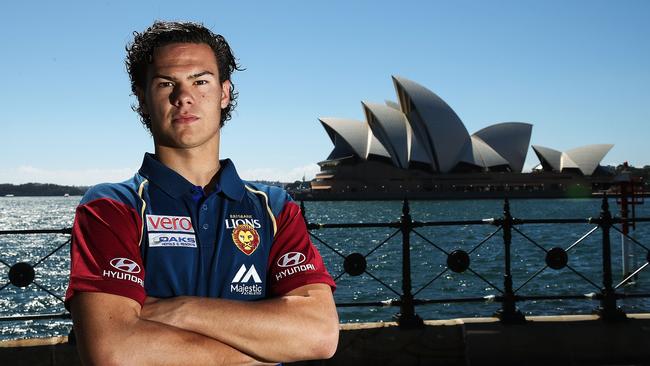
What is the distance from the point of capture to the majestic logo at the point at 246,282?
1.34m

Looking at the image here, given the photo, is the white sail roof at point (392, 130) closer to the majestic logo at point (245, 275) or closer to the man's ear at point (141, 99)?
the man's ear at point (141, 99)

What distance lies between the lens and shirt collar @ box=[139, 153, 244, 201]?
1.36 m

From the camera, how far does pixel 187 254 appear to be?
1290 mm

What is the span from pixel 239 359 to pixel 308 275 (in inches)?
10.7

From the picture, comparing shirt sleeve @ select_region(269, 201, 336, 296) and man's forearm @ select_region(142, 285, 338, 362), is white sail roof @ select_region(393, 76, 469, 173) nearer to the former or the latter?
shirt sleeve @ select_region(269, 201, 336, 296)

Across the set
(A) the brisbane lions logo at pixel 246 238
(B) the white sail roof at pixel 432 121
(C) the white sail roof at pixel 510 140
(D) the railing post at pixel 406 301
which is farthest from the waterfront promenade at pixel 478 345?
(C) the white sail roof at pixel 510 140

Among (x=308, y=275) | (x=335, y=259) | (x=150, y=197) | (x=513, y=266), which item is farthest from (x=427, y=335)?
(x=335, y=259)

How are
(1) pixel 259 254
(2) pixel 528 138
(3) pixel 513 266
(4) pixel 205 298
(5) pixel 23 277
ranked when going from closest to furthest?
(4) pixel 205 298 < (1) pixel 259 254 < (5) pixel 23 277 < (3) pixel 513 266 < (2) pixel 528 138

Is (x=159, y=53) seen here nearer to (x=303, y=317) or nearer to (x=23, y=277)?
(x=303, y=317)

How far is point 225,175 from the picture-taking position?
1426 millimetres

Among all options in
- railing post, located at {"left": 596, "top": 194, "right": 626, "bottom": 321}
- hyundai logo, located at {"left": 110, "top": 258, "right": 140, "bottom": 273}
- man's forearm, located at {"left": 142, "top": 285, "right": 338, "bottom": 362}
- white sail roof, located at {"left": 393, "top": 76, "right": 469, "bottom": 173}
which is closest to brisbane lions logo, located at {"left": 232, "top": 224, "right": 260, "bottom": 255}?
man's forearm, located at {"left": 142, "top": 285, "right": 338, "bottom": 362}

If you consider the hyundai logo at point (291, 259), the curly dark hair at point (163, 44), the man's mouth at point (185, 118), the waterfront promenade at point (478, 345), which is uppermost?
the curly dark hair at point (163, 44)

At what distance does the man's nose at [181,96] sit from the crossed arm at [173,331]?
425 mm

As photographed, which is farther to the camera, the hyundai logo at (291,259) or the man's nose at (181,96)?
the hyundai logo at (291,259)
